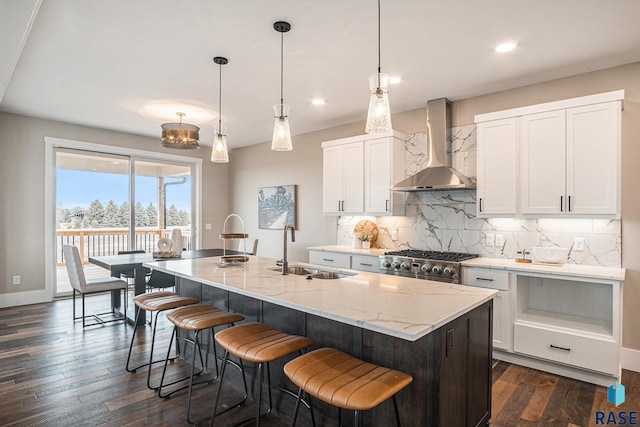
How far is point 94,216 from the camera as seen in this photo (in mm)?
5766

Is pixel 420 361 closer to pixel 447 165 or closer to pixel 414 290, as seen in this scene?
pixel 414 290

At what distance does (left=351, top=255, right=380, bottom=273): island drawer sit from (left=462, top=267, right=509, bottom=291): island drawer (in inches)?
39.7

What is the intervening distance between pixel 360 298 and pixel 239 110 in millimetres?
3543

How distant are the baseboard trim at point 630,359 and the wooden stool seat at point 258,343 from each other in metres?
3.00

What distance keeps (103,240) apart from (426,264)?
5168mm

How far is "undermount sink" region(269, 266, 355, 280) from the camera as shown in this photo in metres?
2.72

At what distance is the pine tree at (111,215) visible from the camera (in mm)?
5891

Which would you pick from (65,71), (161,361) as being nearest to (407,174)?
(161,361)

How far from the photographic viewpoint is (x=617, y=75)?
319 centimetres

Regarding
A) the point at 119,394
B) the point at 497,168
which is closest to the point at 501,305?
the point at 497,168

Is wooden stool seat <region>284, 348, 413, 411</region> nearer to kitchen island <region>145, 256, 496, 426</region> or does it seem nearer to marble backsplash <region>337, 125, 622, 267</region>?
kitchen island <region>145, 256, 496, 426</region>

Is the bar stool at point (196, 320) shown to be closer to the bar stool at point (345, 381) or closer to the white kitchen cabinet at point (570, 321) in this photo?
the bar stool at point (345, 381)

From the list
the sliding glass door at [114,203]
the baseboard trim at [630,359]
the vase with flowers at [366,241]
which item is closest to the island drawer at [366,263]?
the vase with flowers at [366,241]

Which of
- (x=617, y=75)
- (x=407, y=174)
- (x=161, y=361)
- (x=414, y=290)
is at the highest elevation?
(x=617, y=75)
